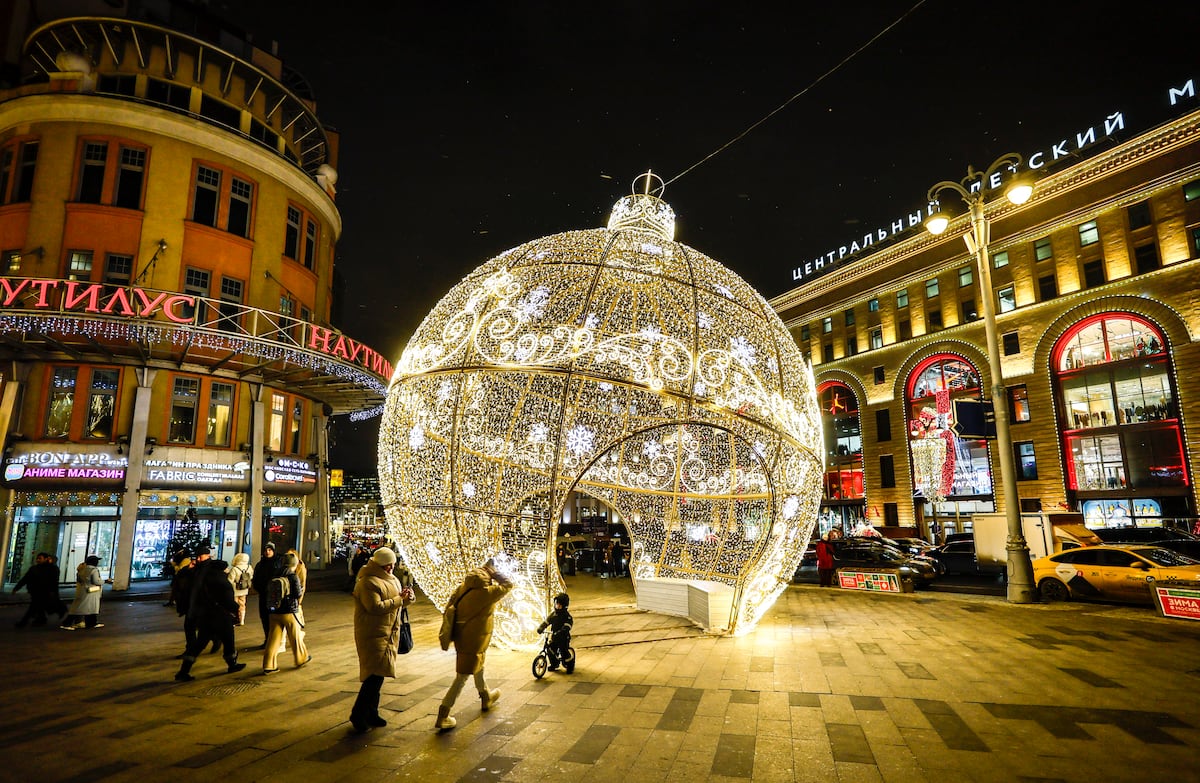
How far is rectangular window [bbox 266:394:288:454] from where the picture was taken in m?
21.9

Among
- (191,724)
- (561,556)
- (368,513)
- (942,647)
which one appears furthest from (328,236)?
(368,513)

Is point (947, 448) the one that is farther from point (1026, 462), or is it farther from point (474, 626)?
point (474, 626)

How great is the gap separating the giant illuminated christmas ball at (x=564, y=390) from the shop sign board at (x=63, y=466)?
13.9m

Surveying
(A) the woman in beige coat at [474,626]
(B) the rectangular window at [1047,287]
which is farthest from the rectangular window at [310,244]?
(B) the rectangular window at [1047,287]

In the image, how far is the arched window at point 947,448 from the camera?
3778cm

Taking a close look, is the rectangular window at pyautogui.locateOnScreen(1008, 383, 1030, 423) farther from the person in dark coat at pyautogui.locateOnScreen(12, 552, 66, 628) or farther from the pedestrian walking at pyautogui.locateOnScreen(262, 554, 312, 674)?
the person in dark coat at pyautogui.locateOnScreen(12, 552, 66, 628)

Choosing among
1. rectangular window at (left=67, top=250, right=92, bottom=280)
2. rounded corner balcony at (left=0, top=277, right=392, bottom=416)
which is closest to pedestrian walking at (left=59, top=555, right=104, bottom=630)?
rounded corner balcony at (left=0, top=277, right=392, bottom=416)

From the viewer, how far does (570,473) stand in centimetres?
861

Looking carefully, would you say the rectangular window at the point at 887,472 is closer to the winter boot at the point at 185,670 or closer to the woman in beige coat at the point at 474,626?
the woman in beige coat at the point at 474,626

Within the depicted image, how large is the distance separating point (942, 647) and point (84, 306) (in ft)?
69.5

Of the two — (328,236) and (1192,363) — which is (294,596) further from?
(1192,363)

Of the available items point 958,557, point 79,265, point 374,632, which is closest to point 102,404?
point 79,265

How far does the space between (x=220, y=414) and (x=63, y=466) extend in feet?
13.6

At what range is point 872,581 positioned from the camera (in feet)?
53.8
